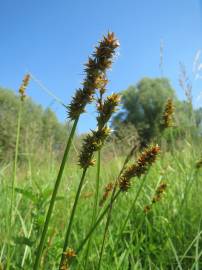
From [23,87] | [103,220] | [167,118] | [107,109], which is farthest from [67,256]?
[103,220]

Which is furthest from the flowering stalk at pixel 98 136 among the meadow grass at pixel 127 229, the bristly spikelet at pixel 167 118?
the meadow grass at pixel 127 229

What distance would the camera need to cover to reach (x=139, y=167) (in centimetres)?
101

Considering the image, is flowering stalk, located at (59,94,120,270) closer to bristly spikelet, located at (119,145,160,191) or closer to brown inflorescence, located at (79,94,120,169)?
brown inflorescence, located at (79,94,120,169)

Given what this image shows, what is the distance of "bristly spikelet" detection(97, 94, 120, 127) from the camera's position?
0.91 m

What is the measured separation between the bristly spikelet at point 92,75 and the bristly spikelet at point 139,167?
24cm

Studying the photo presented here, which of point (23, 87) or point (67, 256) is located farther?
point (23, 87)

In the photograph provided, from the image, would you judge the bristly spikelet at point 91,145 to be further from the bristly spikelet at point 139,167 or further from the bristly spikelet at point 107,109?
the bristly spikelet at point 139,167

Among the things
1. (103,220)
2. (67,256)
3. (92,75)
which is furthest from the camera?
(103,220)

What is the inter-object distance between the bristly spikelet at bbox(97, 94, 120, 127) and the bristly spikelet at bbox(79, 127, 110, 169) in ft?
0.07

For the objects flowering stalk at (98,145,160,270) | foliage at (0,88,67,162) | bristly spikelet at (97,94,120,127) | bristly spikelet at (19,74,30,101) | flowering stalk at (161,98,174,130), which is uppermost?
foliage at (0,88,67,162)

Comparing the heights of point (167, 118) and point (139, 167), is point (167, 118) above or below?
above

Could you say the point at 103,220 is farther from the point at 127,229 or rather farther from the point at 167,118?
the point at 167,118

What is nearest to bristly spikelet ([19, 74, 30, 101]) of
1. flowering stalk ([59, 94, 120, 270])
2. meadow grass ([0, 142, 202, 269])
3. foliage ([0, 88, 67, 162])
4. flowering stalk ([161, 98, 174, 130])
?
foliage ([0, 88, 67, 162])

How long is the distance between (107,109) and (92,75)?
0.10 m
